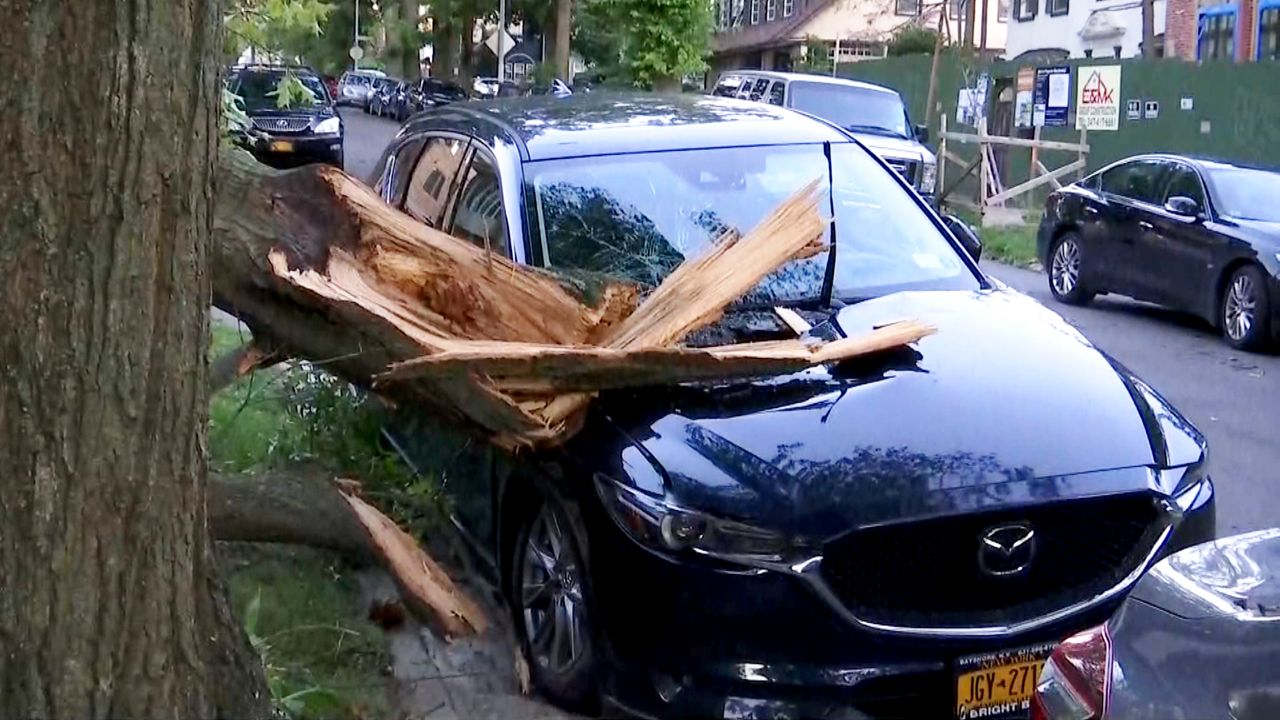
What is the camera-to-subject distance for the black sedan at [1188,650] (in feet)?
8.14

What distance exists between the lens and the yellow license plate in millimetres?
4148

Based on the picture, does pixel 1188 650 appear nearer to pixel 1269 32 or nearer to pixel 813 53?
pixel 1269 32

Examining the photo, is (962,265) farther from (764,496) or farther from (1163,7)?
(1163,7)

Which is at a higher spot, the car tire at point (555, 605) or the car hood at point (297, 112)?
the car hood at point (297, 112)

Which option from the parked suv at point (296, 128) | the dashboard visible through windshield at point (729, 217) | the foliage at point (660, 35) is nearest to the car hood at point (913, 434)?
the dashboard visible through windshield at point (729, 217)

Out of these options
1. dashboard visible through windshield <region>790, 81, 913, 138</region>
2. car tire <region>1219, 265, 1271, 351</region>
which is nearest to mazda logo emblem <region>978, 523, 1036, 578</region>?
car tire <region>1219, 265, 1271, 351</region>

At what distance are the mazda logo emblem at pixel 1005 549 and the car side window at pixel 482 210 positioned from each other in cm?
205

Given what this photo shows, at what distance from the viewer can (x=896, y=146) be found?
18797 mm

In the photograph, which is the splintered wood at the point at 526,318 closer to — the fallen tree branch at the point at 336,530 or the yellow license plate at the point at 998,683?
the fallen tree branch at the point at 336,530

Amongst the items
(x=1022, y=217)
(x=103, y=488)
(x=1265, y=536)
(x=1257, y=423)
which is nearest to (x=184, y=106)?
(x=103, y=488)

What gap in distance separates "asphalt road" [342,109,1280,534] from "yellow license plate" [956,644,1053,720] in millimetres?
621

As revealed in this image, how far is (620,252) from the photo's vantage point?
220 inches

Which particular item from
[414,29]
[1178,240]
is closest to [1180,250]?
[1178,240]

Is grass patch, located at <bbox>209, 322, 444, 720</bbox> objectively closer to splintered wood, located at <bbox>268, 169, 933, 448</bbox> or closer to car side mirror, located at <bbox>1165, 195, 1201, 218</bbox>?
splintered wood, located at <bbox>268, 169, 933, 448</bbox>
